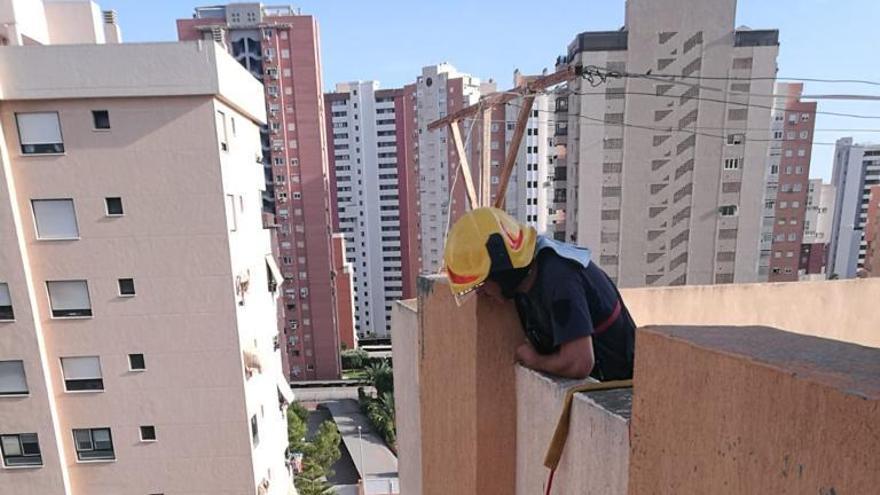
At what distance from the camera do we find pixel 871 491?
Answer: 2.31 feet

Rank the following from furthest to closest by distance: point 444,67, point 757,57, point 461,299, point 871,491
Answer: point 444,67, point 757,57, point 461,299, point 871,491

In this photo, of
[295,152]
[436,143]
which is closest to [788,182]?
[436,143]

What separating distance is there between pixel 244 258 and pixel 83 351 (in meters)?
3.24

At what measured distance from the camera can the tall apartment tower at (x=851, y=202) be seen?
4178cm

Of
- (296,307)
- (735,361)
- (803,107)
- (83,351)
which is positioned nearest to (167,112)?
(83,351)

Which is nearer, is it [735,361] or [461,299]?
[735,361]

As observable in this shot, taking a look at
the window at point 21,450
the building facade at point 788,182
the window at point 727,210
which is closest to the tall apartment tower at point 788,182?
the building facade at point 788,182

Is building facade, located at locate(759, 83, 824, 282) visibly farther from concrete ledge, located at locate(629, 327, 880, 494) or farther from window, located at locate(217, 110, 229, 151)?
concrete ledge, located at locate(629, 327, 880, 494)

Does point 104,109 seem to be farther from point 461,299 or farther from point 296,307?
point 296,307

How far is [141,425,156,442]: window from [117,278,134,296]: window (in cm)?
272

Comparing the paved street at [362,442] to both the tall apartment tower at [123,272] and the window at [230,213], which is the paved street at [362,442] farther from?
the window at [230,213]

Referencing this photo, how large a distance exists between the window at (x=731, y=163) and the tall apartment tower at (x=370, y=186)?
29.4m

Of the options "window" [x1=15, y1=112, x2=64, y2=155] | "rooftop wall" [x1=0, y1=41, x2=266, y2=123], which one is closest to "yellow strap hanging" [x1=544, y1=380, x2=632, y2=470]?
"rooftop wall" [x1=0, y1=41, x2=266, y2=123]

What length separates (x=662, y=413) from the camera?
112 centimetres
